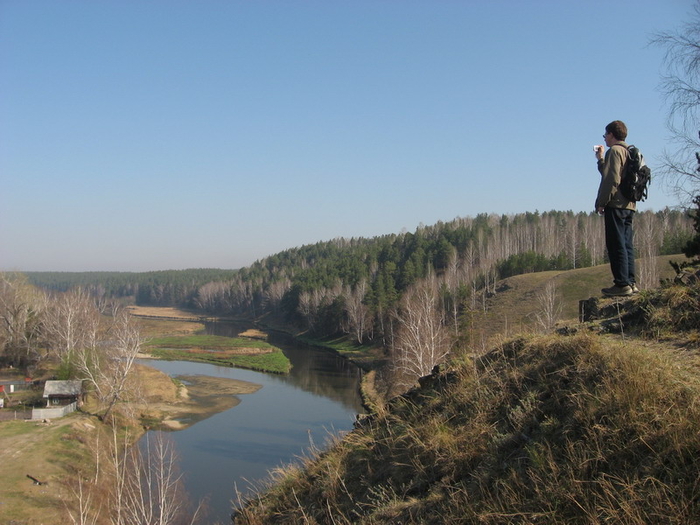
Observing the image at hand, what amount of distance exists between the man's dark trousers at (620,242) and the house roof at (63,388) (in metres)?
36.0

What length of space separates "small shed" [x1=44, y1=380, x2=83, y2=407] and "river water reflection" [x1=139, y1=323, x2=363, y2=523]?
359 inches

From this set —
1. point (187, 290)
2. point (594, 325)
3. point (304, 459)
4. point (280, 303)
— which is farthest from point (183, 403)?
point (187, 290)

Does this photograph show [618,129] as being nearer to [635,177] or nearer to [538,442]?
[635,177]

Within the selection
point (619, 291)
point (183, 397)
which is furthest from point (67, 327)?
point (619, 291)

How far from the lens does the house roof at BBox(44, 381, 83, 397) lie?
110 ft

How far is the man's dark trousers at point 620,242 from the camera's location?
660cm

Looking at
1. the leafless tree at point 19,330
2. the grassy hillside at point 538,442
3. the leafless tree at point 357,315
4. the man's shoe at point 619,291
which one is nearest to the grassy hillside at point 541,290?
the leafless tree at point 357,315

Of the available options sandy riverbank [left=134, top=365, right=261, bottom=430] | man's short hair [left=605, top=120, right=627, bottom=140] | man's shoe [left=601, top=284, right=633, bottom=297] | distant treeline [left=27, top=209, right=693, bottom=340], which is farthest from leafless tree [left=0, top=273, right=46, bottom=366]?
man's short hair [left=605, top=120, right=627, bottom=140]

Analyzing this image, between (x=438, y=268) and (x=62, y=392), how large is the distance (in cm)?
6029

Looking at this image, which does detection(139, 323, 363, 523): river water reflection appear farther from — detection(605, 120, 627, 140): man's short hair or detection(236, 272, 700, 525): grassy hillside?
detection(605, 120, 627, 140): man's short hair

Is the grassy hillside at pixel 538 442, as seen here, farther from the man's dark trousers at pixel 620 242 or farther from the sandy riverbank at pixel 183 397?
the sandy riverbank at pixel 183 397

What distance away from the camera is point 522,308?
45.8 metres

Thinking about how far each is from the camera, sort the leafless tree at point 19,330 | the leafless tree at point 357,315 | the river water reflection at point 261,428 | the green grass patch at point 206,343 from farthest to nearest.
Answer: the green grass patch at point 206,343
the leafless tree at point 357,315
the leafless tree at point 19,330
the river water reflection at point 261,428

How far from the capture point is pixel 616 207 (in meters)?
6.54
